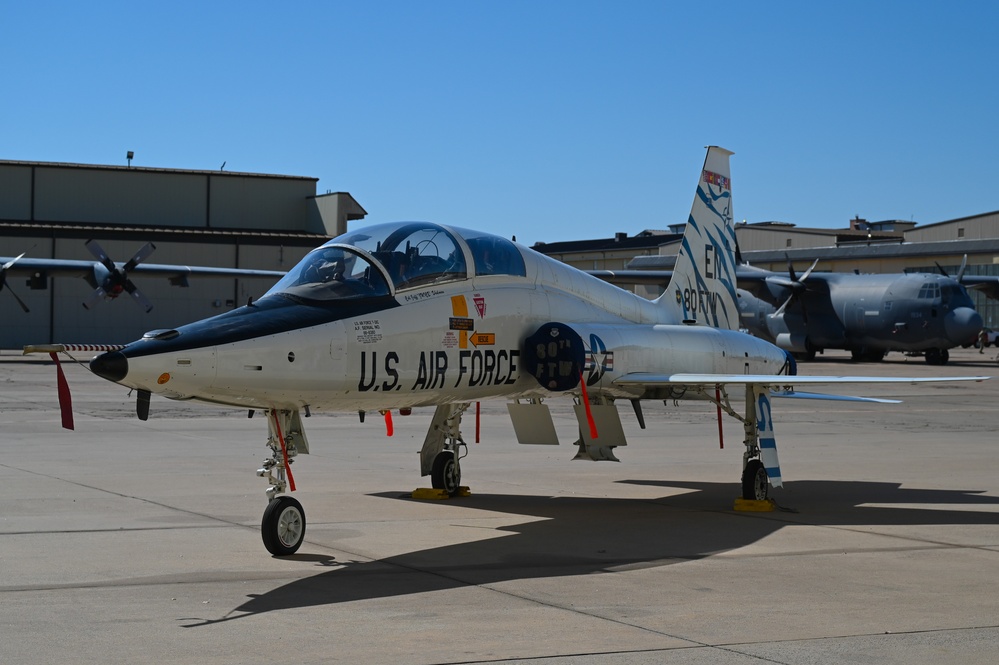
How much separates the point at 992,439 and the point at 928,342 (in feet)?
92.0

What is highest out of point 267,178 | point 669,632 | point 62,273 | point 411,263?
point 267,178

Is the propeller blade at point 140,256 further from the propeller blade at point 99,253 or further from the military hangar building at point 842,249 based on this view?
the military hangar building at point 842,249

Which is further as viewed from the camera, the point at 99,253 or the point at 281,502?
the point at 99,253

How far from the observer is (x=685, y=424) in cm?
2317

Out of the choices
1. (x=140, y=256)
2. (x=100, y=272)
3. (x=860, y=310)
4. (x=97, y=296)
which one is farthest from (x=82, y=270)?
(x=860, y=310)

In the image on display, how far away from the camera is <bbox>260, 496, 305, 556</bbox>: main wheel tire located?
340 inches

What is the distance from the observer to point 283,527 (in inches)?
344

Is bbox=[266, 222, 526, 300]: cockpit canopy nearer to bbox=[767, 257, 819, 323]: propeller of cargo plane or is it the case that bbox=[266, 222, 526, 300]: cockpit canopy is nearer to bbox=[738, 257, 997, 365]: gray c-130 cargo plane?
bbox=[738, 257, 997, 365]: gray c-130 cargo plane

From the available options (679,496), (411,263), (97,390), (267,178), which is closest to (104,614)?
(411,263)

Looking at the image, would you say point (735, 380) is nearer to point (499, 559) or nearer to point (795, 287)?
point (499, 559)

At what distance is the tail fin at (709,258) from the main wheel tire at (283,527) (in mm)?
7071

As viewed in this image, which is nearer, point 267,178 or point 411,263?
point 411,263

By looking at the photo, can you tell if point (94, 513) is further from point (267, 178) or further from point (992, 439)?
point (267, 178)

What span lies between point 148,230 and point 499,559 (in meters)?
61.7
